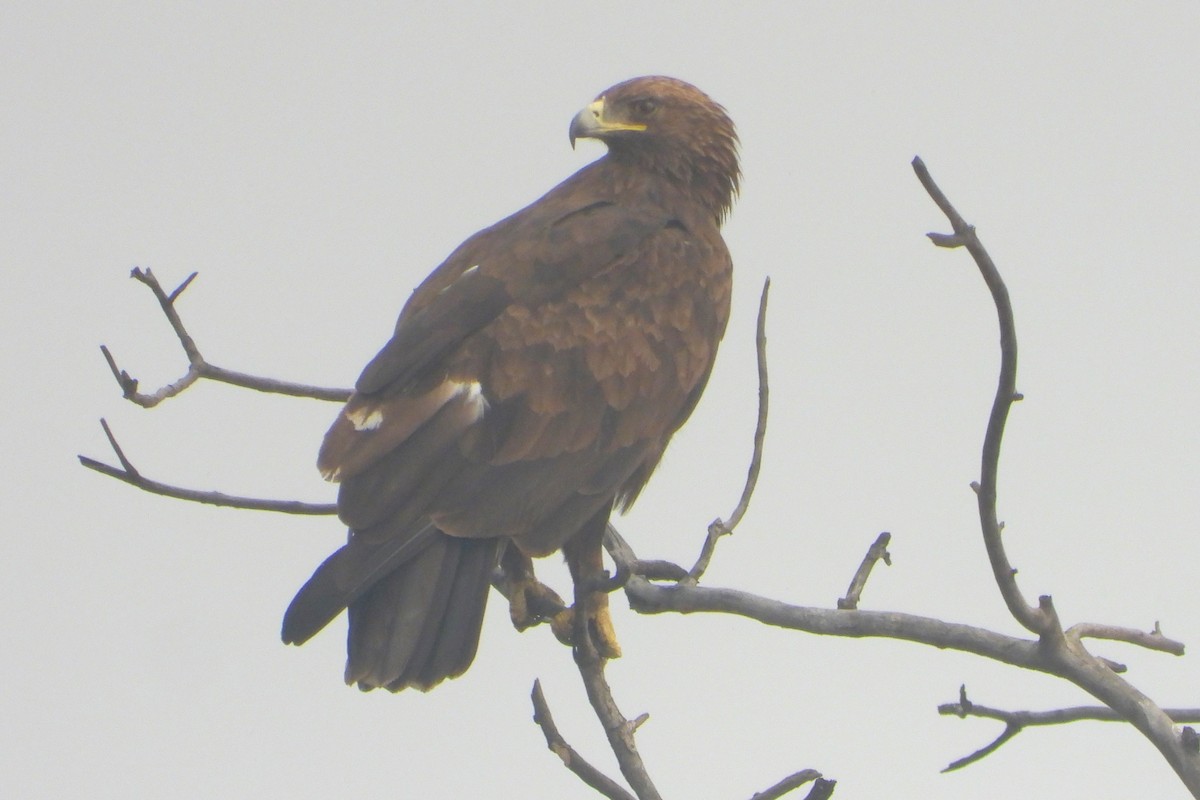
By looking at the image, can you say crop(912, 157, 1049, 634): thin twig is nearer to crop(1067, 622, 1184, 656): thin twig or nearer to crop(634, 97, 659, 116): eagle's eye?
crop(1067, 622, 1184, 656): thin twig

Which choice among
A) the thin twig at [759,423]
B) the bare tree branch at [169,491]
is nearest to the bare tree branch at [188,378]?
the bare tree branch at [169,491]

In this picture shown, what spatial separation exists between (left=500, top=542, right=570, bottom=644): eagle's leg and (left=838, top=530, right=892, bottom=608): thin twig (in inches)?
56.2

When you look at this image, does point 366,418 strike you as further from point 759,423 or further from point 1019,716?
point 1019,716

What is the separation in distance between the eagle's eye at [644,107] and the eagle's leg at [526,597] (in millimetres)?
1810

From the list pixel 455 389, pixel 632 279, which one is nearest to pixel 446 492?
pixel 455 389

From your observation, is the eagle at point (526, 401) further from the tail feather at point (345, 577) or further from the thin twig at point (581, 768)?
the thin twig at point (581, 768)

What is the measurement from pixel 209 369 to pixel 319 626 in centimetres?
93

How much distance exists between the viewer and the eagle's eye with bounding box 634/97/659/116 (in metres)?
5.68

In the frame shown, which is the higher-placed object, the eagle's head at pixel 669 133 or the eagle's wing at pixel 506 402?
the eagle's head at pixel 669 133

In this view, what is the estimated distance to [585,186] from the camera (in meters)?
5.52

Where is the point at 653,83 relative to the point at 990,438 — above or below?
above

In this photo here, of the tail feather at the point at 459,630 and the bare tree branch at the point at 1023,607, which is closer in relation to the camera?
the bare tree branch at the point at 1023,607

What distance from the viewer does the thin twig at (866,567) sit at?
3240 mm

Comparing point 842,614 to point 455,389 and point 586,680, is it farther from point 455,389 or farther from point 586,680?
point 455,389
